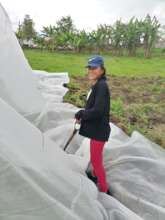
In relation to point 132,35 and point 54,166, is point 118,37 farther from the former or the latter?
point 54,166

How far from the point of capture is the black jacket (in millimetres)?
2395

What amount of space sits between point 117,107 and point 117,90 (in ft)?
6.29

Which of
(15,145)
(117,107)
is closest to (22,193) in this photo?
(15,145)

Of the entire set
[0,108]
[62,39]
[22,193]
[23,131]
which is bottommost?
[62,39]

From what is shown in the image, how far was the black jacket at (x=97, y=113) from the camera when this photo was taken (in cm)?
239

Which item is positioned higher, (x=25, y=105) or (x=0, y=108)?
(x=0, y=108)

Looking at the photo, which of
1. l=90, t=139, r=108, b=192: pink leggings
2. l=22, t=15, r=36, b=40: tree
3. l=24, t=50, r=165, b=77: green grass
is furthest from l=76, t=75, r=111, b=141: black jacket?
l=22, t=15, r=36, b=40: tree

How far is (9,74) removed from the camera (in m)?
3.68

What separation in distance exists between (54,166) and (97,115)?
0.48m

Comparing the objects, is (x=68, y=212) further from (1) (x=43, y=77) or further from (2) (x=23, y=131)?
(1) (x=43, y=77)

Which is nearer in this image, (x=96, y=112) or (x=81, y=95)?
(x=96, y=112)

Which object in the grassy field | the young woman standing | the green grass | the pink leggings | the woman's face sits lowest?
the green grass

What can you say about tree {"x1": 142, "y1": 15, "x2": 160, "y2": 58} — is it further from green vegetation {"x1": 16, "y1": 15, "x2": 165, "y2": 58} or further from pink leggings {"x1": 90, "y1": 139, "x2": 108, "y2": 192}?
pink leggings {"x1": 90, "y1": 139, "x2": 108, "y2": 192}

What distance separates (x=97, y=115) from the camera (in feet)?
7.89
